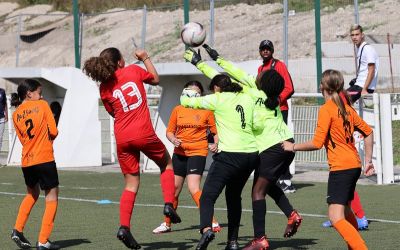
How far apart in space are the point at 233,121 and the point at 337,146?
40.9 inches

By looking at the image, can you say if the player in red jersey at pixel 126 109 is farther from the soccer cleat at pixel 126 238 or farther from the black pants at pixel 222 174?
the black pants at pixel 222 174

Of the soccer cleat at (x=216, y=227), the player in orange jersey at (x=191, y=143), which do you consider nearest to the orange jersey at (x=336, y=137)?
the soccer cleat at (x=216, y=227)

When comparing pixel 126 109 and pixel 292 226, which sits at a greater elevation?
pixel 126 109

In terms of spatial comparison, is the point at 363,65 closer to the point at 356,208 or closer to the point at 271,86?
the point at 356,208

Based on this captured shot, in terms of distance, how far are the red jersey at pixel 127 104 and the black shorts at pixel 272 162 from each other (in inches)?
43.8

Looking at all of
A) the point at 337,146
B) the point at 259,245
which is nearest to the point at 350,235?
the point at 337,146

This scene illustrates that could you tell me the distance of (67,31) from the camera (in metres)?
43.5

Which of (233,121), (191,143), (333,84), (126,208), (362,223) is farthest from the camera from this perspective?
(191,143)

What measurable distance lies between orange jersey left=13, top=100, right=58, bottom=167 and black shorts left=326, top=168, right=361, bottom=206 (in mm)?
3007

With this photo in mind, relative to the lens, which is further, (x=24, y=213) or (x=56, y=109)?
(x=56, y=109)

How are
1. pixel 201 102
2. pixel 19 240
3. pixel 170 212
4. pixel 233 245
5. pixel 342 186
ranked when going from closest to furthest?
pixel 342 186
pixel 201 102
pixel 233 245
pixel 19 240
pixel 170 212

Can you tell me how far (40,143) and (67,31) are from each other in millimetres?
32805

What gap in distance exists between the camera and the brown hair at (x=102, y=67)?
10.5 metres

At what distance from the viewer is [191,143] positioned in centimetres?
1283
